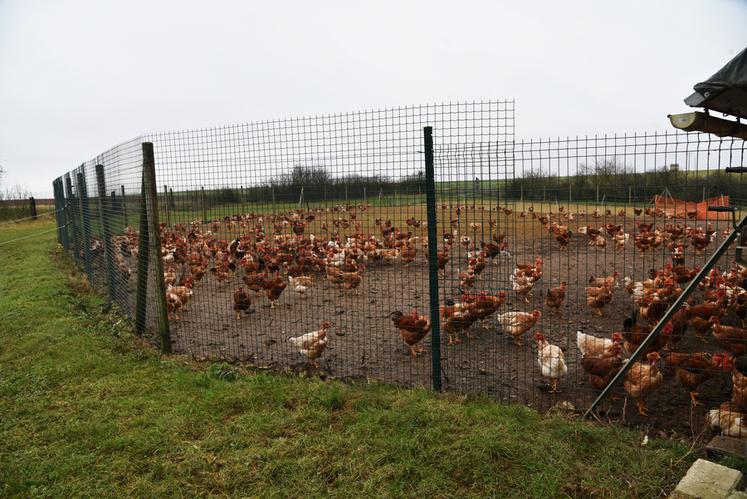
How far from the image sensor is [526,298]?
9234mm

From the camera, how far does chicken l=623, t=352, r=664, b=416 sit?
4348 millimetres

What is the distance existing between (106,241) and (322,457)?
6.96m

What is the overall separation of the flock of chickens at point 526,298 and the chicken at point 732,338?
1cm

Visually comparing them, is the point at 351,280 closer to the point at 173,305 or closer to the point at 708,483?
the point at 173,305

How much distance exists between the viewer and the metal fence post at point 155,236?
5.68 meters

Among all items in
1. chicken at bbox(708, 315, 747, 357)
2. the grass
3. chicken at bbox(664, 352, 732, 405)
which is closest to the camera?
the grass

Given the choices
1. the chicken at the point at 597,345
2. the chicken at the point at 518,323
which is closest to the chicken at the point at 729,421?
the chicken at the point at 597,345

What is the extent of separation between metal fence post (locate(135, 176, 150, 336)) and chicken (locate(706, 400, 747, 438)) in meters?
5.95

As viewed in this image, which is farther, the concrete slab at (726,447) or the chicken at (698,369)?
the chicken at (698,369)

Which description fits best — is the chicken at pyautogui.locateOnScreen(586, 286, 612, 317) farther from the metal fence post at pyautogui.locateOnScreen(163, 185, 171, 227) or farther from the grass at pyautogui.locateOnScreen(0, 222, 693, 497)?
the metal fence post at pyautogui.locateOnScreen(163, 185, 171, 227)

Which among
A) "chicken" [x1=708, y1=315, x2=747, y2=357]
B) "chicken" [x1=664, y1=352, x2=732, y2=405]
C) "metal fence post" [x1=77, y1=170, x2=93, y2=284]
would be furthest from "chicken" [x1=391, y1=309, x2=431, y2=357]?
"metal fence post" [x1=77, y1=170, x2=93, y2=284]

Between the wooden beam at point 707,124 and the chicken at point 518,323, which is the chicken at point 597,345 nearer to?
the chicken at point 518,323

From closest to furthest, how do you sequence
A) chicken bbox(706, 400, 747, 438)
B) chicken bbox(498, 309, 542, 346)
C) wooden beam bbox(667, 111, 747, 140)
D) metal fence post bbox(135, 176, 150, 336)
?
wooden beam bbox(667, 111, 747, 140), chicken bbox(706, 400, 747, 438), metal fence post bbox(135, 176, 150, 336), chicken bbox(498, 309, 542, 346)

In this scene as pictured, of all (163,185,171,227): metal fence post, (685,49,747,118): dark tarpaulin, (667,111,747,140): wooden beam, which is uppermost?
(685,49,747,118): dark tarpaulin
